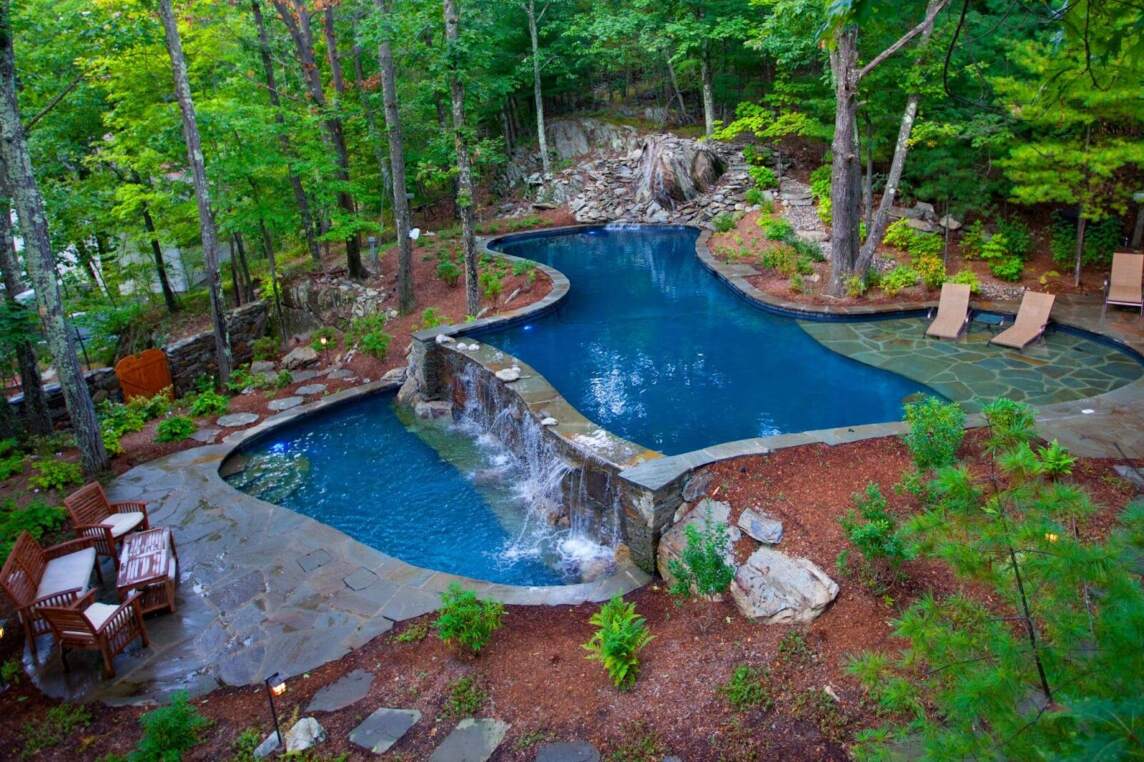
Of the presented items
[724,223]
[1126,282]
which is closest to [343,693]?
[1126,282]

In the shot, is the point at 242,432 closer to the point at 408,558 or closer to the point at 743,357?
the point at 408,558

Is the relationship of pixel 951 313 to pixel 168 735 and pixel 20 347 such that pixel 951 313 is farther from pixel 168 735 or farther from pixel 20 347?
pixel 20 347

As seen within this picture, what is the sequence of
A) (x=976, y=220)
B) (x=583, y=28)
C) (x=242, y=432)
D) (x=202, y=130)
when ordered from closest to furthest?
(x=242, y=432) < (x=202, y=130) < (x=976, y=220) < (x=583, y=28)

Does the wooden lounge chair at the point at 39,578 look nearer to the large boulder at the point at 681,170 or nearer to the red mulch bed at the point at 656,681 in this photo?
the red mulch bed at the point at 656,681

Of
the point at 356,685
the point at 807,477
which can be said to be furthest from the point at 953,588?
the point at 356,685

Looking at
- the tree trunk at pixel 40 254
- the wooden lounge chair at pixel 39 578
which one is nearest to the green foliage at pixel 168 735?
the wooden lounge chair at pixel 39 578
